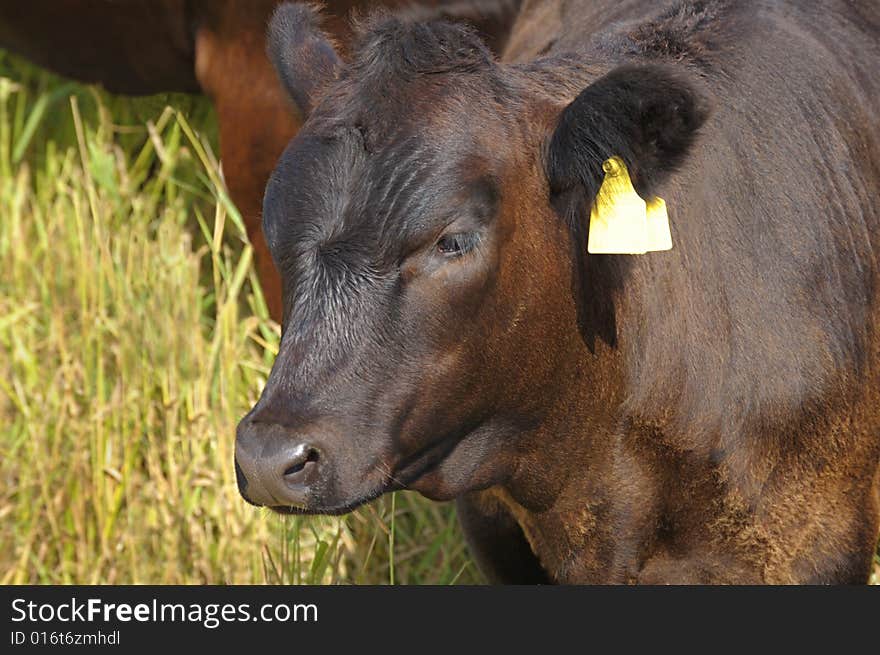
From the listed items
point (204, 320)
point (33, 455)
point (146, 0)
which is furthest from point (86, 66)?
point (33, 455)

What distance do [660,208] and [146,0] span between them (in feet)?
8.02

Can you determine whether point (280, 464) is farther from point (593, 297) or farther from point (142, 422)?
point (142, 422)

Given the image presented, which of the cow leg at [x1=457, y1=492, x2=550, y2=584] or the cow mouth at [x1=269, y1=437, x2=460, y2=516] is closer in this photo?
the cow mouth at [x1=269, y1=437, x2=460, y2=516]

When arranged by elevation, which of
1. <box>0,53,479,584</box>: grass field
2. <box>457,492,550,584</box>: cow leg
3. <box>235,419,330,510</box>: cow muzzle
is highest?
<box>235,419,330,510</box>: cow muzzle

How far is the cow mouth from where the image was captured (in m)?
2.76

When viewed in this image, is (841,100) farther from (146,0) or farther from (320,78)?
(146,0)

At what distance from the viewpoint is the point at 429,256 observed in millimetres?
2738

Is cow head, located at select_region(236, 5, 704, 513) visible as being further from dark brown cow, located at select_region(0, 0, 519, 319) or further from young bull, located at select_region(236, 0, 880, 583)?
dark brown cow, located at select_region(0, 0, 519, 319)

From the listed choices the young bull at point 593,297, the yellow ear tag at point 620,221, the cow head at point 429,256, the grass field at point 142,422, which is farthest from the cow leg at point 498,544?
the yellow ear tag at point 620,221

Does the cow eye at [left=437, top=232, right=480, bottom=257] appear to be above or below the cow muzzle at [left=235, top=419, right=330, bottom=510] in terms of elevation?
above

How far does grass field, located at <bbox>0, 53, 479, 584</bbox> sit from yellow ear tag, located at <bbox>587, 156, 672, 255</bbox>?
1.30 metres

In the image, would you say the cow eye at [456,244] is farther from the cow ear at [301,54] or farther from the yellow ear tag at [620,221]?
the cow ear at [301,54]

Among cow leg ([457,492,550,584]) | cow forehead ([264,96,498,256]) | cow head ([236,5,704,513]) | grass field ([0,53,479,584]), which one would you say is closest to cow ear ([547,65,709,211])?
cow head ([236,5,704,513])

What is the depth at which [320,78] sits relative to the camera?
10.8 feet
